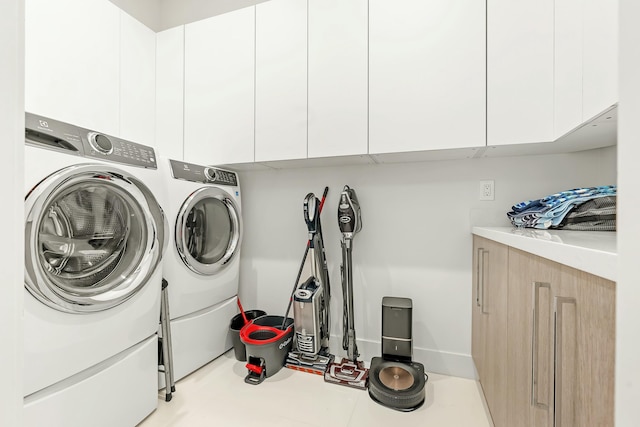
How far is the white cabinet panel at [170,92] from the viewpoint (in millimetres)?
1962

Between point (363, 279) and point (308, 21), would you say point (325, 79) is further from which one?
point (363, 279)

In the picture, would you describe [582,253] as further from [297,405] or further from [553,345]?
[297,405]

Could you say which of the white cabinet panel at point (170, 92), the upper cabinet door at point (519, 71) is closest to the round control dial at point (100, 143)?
the white cabinet panel at point (170, 92)

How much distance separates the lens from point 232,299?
1.99 meters

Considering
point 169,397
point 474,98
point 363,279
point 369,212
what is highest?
point 474,98

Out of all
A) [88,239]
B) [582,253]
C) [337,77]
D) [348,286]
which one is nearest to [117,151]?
[88,239]

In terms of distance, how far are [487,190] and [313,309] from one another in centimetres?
124

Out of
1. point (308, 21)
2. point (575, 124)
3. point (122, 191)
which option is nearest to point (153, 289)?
point (122, 191)

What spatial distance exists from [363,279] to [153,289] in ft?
3.96

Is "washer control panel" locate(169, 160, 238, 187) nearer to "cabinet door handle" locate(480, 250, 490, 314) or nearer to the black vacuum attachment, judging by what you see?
the black vacuum attachment

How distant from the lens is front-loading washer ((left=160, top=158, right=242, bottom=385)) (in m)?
1.54

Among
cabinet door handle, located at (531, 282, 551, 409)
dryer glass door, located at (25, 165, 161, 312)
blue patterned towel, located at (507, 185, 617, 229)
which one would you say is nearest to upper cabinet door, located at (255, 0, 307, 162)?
dryer glass door, located at (25, 165, 161, 312)

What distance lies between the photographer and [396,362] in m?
1.57

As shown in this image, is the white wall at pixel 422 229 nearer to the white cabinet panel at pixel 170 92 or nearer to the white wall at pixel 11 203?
the white cabinet panel at pixel 170 92
